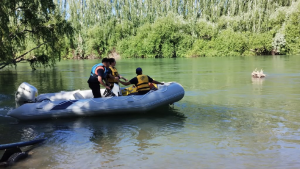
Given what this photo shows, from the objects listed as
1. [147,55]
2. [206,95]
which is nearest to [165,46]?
[147,55]

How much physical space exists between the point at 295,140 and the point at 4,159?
507cm

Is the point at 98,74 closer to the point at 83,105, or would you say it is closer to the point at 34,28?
the point at 83,105

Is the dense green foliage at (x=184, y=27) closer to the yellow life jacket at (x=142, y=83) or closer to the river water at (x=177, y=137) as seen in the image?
the river water at (x=177, y=137)

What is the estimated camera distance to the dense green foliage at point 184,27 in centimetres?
4681

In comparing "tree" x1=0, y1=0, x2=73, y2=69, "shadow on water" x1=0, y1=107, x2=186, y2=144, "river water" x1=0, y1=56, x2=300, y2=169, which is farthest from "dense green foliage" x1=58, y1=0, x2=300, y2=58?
"shadow on water" x1=0, y1=107, x2=186, y2=144

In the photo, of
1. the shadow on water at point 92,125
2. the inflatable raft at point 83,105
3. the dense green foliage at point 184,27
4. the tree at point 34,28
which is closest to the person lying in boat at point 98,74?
the inflatable raft at point 83,105

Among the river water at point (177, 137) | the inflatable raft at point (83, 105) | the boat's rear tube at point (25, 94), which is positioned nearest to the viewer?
the river water at point (177, 137)

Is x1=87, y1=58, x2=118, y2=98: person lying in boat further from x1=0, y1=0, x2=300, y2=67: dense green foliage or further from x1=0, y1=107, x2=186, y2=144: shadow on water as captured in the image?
x1=0, y1=0, x2=300, y2=67: dense green foliage

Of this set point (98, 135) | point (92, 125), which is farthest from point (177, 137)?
point (92, 125)

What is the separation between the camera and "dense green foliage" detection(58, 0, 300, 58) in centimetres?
4681

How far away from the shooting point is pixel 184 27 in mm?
52969

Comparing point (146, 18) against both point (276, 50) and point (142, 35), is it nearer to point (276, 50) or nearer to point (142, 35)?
point (142, 35)

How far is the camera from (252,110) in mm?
8289

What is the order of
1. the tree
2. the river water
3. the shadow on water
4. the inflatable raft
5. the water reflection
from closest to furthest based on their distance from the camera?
the river water
the water reflection
the shadow on water
the inflatable raft
the tree
